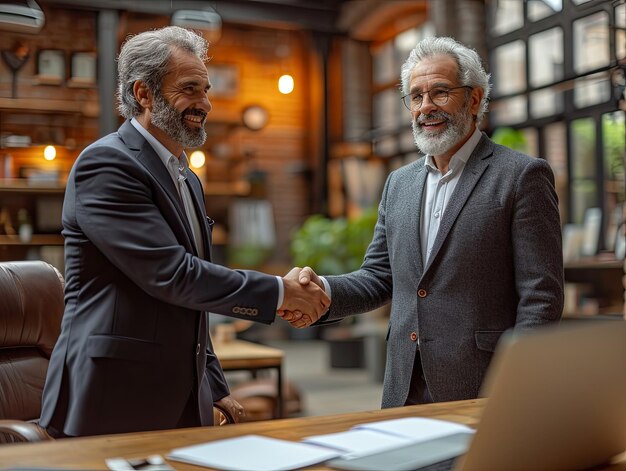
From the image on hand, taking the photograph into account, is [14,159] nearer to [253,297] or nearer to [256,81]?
[256,81]

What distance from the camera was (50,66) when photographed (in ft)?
24.1

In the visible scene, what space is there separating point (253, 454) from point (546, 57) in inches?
293

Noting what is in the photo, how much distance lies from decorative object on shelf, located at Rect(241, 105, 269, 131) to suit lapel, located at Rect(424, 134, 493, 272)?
9.19 m

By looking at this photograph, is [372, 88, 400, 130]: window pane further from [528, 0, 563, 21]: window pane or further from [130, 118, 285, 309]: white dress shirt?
[130, 118, 285, 309]: white dress shirt

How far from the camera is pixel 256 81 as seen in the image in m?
11.6

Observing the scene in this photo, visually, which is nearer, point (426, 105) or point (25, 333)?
point (426, 105)

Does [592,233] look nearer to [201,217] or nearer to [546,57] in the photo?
[546,57]

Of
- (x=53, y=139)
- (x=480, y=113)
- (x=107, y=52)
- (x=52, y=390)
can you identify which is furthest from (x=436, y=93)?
(x=107, y=52)

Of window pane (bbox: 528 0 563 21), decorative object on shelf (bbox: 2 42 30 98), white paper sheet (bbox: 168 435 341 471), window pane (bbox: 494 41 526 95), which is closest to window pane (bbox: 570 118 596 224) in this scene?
window pane (bbox: 494 41 526 95)

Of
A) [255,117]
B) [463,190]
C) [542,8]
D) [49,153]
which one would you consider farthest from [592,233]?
[255,117]

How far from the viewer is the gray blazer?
2113 millimetres

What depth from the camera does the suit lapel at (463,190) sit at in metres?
2.20

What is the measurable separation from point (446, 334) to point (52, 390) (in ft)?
3.42

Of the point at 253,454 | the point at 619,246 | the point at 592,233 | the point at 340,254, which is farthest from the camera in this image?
the point at 340,254
